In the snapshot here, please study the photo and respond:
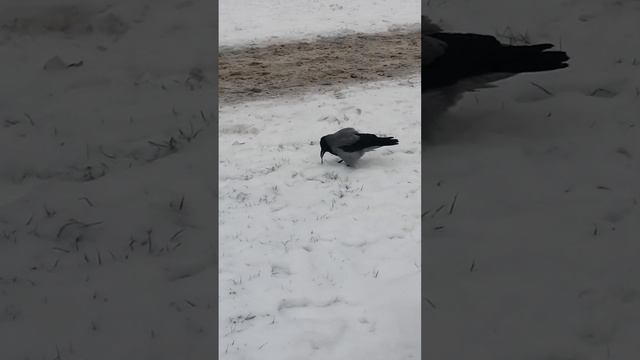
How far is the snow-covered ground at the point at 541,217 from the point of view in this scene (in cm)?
369

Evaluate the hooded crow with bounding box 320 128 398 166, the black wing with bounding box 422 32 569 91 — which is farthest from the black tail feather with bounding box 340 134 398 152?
the black wing with bounding box 422 32 569 91

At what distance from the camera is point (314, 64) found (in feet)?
37.6

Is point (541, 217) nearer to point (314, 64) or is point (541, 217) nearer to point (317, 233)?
point (317, 233)

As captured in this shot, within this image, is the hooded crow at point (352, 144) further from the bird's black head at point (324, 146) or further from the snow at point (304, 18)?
the snow at point (304, 18)

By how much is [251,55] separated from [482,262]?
31.0 feet

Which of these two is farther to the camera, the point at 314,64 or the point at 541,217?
the point at 314,64

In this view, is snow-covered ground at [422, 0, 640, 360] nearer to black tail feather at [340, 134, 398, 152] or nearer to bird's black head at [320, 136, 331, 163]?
black tail feather at [340, 134, 398, 152]

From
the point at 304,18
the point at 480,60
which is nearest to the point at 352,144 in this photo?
the point at 480,60

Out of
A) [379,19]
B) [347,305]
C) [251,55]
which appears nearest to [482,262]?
[347,305]

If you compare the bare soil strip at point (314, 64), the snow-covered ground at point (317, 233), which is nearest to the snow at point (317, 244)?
the snow-covered ground at point (317, 233)

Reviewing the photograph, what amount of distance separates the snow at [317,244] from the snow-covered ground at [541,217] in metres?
0.25
